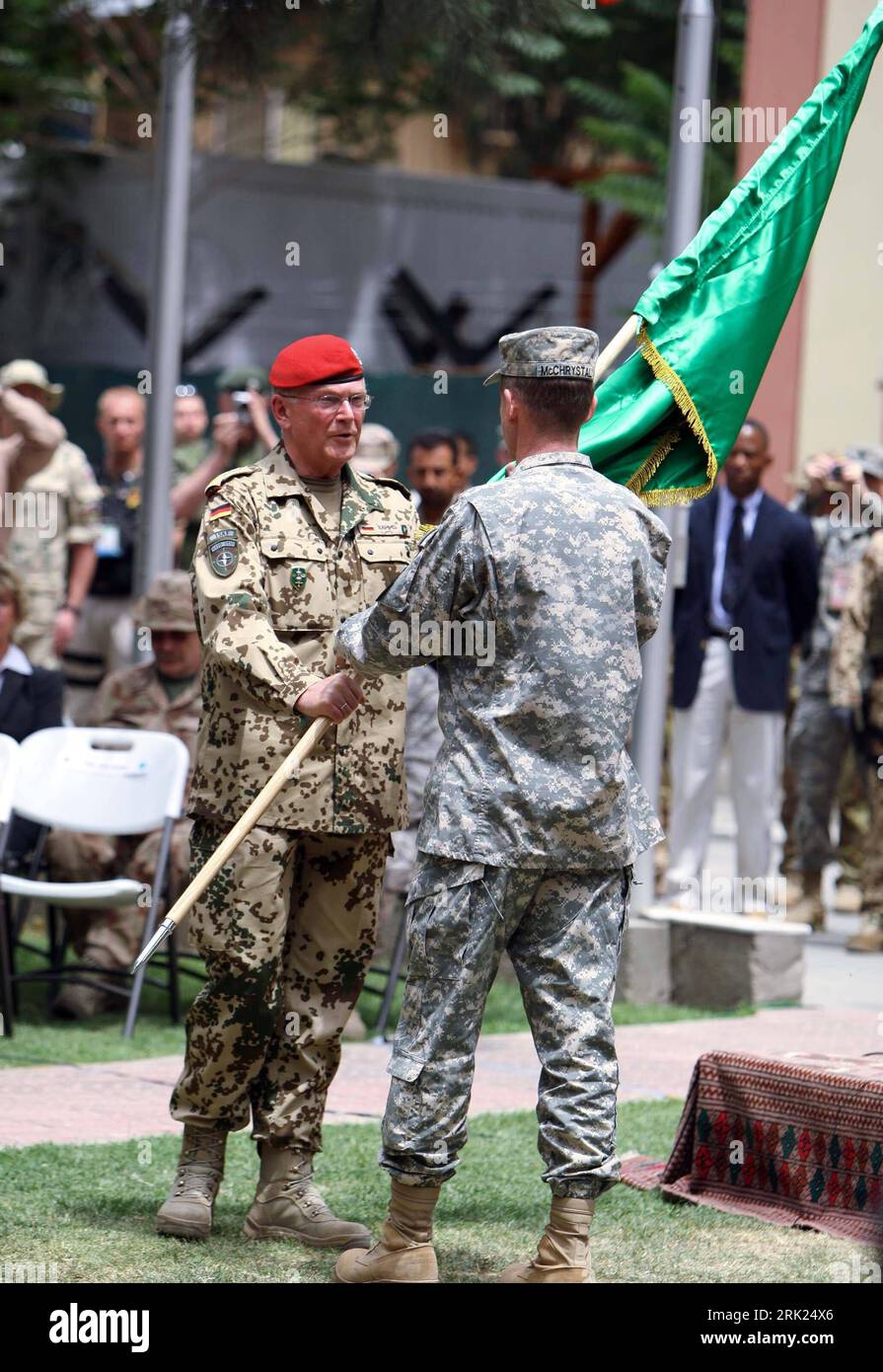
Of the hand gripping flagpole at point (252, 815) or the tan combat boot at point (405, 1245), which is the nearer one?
the tan combat boot at point (405, 1245)

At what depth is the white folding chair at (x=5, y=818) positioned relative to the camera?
8172mm

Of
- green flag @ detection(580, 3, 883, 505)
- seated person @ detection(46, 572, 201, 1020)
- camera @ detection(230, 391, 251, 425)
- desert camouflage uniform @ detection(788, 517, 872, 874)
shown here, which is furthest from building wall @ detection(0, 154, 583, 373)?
green flag @ detection(580, 3, 883, 505)

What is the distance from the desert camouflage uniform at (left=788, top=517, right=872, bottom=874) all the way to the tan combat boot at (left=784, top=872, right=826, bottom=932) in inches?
3.3

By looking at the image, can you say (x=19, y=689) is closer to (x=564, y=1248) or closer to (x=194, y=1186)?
(x=194, y=1186)

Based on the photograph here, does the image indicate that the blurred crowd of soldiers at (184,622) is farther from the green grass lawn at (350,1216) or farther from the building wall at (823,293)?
the building wall at (823,293)

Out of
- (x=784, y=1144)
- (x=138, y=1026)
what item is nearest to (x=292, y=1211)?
(x=784, y=1144)

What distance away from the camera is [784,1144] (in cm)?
612

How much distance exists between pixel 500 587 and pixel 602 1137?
1.29 m

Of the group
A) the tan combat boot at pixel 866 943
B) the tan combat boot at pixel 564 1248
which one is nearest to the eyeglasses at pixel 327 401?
the tan combat boot at pixel 564 1248

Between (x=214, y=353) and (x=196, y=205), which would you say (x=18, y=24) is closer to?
(x=196, y=205)

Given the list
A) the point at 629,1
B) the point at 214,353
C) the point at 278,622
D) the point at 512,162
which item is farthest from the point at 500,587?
the point at 512,162

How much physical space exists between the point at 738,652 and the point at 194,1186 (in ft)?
19.2

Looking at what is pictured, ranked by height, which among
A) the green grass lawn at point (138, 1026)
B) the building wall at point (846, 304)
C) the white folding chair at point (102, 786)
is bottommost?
the green grass lawn at point (138, 1026)

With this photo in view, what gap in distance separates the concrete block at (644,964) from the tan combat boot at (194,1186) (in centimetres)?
406
